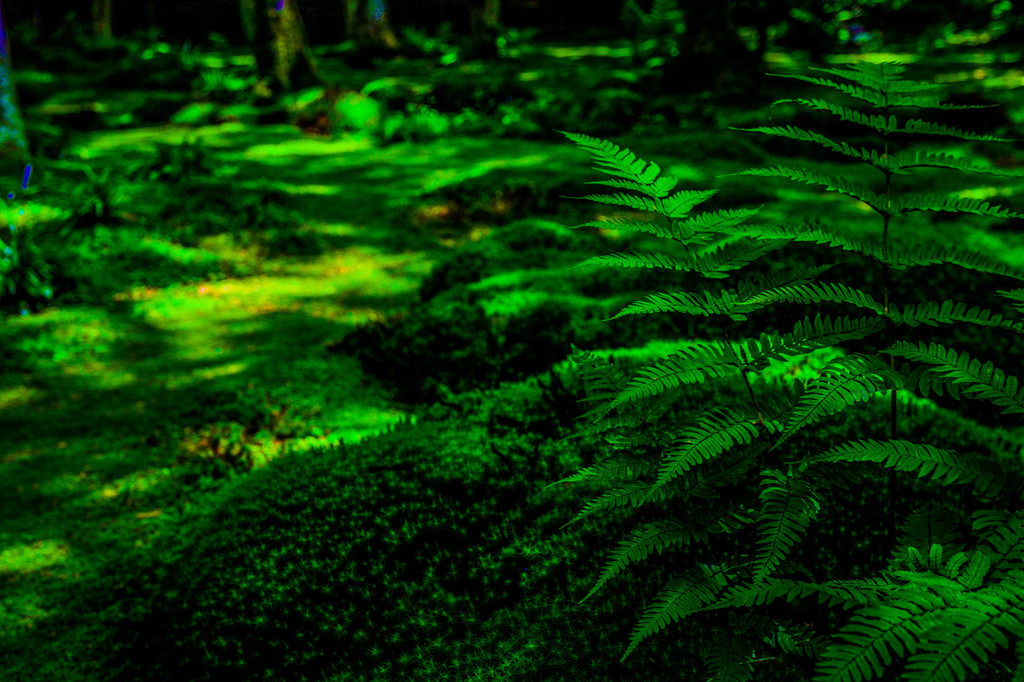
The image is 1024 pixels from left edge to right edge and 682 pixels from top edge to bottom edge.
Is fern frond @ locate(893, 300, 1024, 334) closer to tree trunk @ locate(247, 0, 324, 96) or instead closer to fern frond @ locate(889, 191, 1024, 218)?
fern frond @ locate(889, 191, 1024, 218)

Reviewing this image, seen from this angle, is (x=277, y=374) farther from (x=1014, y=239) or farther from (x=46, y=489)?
(x=1014, y=239)

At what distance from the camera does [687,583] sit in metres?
1.75

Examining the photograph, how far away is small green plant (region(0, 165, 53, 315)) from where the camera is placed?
6.09 m

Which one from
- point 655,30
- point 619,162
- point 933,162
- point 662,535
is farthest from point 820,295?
point 655,30

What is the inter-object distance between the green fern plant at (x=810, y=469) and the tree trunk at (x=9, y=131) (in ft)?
31.2

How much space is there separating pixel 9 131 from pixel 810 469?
10506 mm

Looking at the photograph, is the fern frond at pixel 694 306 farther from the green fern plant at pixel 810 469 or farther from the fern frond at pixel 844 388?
the fern frond at pixel 844 388

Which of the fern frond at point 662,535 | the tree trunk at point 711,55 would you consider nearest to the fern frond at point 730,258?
the fern frond at point 662,535

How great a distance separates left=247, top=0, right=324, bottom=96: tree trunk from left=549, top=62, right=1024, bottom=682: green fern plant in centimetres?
1559

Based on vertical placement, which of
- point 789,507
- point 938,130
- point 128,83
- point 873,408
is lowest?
point 873,408

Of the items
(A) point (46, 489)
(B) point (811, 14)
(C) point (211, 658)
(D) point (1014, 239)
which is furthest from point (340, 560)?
(B) point (811, 14)

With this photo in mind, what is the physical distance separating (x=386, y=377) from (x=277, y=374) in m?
1.00

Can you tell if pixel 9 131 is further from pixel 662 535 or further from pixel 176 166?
pixel 662 535

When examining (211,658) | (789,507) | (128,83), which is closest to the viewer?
(789,507)
